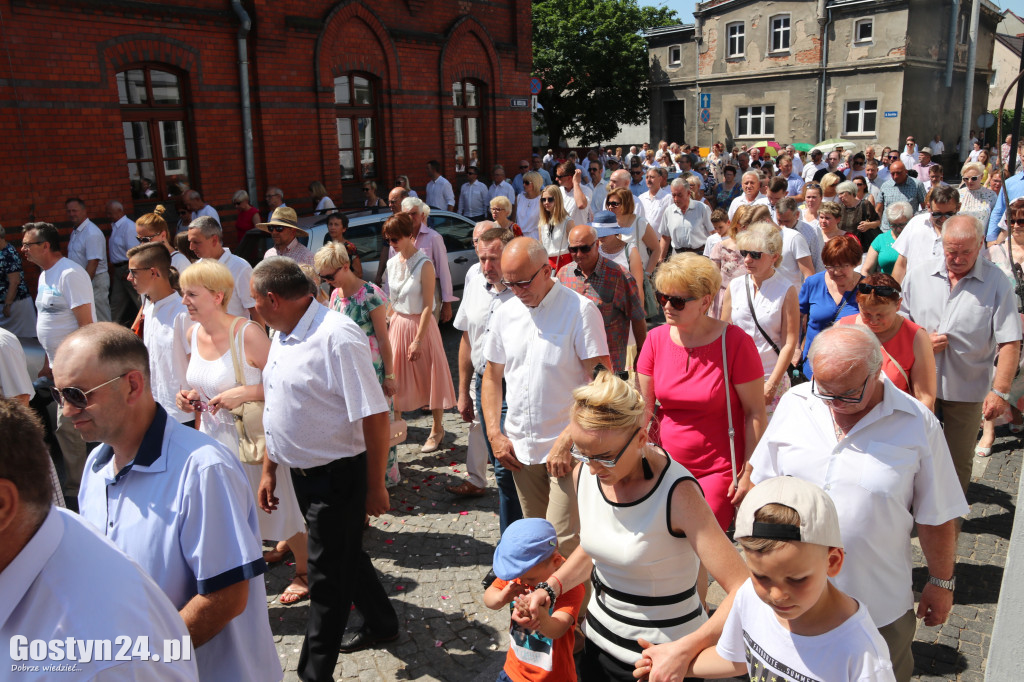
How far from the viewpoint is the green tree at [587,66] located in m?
40.7

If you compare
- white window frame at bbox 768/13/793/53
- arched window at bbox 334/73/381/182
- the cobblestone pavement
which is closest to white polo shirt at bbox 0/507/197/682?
the cobblestone pavement

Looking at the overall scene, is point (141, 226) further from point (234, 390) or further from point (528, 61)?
point (528, 61)

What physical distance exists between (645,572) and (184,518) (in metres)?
1.51

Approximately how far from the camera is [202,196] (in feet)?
42.3

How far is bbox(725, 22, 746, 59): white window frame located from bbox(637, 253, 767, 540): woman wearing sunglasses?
1570 inches

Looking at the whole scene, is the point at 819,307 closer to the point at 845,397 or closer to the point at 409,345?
the point at 845,397

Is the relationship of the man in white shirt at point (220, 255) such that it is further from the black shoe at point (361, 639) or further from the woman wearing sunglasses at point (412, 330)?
the black shoe at point (361, 639)

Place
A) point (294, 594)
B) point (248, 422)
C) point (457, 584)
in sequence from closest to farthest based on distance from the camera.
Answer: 1. point (248, 422)
2. point (294, 594)
3. point (457, 584)

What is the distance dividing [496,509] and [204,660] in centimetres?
345

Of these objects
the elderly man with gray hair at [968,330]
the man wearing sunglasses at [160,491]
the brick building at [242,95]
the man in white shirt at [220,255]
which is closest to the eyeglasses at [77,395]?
the man wearing sunglasses at [160,491]

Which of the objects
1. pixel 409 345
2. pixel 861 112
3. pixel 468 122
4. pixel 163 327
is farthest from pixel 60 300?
pixel 861 112

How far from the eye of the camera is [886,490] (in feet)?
9.05

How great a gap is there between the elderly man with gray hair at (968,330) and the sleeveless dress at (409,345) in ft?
12.3

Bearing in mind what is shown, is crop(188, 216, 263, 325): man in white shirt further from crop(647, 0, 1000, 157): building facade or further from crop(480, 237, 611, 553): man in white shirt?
crop(647, 0, 1000, 157): building facade
